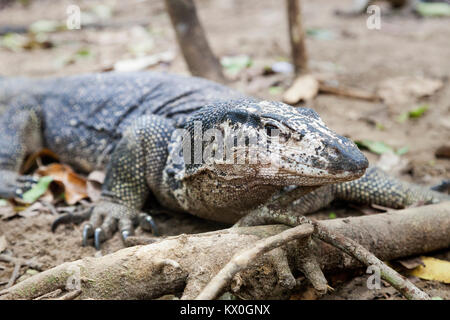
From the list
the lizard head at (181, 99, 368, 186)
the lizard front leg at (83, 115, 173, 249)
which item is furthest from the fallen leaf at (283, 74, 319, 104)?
the lizard head at (181, 99, 368, 186)

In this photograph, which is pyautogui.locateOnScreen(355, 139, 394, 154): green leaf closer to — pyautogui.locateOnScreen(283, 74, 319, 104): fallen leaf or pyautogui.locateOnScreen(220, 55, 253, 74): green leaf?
pyautogui.locateOnScreen(283, 74, 319, 104): fallen leaf

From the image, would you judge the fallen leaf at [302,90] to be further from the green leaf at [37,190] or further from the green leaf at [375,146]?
the green leaf at [37,190]

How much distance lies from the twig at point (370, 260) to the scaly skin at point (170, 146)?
338mm

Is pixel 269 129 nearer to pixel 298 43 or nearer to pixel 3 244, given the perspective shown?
pixel 3 244

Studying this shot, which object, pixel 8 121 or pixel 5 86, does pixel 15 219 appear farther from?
pixel 5 86

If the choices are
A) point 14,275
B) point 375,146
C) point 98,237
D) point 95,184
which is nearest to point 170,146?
point 98,237

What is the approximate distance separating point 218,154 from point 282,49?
20.8ft

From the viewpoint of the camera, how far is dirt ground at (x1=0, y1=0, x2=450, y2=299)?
427 cm

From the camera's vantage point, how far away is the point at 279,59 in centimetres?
852

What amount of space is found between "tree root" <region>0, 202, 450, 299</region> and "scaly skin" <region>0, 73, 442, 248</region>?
414 millimetres

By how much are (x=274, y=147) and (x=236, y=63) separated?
5333 millimetres

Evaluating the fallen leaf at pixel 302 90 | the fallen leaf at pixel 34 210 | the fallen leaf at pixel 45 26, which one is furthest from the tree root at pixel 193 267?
the fallen leaf at pixel 45 26

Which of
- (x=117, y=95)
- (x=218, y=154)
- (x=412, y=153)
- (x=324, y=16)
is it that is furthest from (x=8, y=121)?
(x=324, y=16)

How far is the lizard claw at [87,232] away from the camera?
412 centimetres
